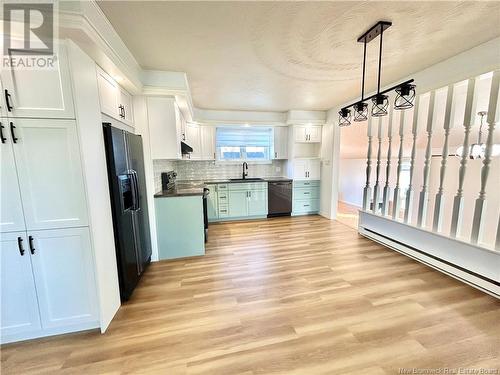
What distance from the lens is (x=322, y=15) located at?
1615 millimetres

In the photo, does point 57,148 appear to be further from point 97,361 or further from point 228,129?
point 228,129

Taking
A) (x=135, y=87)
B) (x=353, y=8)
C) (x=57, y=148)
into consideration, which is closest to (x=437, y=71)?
(x=353, y=8)

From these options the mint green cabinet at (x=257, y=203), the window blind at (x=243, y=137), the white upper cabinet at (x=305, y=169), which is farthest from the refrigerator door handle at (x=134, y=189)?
the white upper cabinet at (x=305, y=169)

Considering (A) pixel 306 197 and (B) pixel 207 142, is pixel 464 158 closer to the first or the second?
(A) pixel 306 197

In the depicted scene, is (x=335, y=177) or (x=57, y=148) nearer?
(x=57, y=148)

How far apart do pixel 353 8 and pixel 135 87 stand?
229 centimetres

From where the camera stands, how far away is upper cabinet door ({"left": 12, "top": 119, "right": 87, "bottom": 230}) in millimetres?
1459

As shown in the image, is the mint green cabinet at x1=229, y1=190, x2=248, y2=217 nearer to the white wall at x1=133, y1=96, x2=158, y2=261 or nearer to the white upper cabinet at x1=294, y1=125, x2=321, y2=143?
the white upper cabinet at x1=294, y1=125, x2=321, y2=143

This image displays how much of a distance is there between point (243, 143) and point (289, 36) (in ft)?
10.9

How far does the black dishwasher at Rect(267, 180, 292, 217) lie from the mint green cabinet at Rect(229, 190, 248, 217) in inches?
23.2

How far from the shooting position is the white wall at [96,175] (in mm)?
1531

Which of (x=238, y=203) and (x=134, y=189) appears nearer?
(x=134, y=189)

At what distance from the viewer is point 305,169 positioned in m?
5.09

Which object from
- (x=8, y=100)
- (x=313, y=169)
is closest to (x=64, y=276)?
(x=8, y=100)
